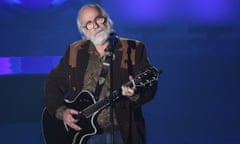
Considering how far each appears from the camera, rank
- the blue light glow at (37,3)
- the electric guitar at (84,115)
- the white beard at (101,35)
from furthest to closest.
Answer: the blue light glow at (37,3), the white beard at (101,35), the electric guitar at (84,115)

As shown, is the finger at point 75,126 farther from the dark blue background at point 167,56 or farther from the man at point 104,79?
the dark blue background at point 167,56

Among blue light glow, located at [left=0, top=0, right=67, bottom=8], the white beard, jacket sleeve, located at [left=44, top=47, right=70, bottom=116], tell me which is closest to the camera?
the white beard

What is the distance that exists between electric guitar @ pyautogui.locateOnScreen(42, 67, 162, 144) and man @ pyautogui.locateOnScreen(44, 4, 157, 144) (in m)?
0.02

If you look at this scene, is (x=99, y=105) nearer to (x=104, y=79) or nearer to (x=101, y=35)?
(x=104, y=79)

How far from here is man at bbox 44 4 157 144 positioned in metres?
2.26

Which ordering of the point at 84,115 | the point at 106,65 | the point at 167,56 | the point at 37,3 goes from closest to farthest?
the point at 106,65 → the point at 84,115 → the point at 37,3 → the point at 167,56

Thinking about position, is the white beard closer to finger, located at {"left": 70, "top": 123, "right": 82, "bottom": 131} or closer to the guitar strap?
the guitar strap

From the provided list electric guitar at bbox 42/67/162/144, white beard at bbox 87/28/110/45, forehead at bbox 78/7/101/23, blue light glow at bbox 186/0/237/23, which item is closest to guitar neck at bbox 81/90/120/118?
electric guitar at bbox 42/67/162/144

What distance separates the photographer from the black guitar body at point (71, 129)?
7.69 feet

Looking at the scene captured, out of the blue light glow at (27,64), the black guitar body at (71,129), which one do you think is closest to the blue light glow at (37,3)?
the blue light glow at (27,64)

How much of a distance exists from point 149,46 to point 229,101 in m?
1.02

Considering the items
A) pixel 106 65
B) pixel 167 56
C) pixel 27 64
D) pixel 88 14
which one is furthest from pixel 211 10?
pixel 106 65

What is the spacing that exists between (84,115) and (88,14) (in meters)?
0.55

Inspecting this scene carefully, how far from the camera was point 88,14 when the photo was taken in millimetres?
2371
